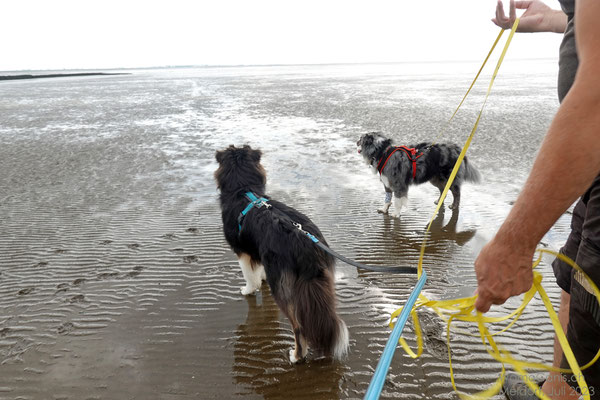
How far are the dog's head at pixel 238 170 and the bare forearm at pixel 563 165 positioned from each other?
10.6ft

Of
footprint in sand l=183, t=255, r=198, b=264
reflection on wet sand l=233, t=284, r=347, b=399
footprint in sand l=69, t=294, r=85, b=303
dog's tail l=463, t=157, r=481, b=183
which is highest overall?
dog's tail l=463, t=157, r=481, b=183

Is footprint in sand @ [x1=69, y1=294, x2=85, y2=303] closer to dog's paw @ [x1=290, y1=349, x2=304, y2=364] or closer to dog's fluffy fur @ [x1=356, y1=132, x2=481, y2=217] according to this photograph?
dog's paw @ [x1=290, y1=349, x2=304, y2=364]

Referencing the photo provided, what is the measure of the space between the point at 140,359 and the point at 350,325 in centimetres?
226

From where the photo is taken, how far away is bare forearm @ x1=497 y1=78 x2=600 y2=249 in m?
1.04

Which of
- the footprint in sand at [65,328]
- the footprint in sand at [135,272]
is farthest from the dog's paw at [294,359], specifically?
the footprint in sand at [135,272]

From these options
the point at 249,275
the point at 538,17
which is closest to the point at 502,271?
the point at 538,17

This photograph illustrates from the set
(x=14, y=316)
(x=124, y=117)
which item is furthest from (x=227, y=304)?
(x=124, y=117)

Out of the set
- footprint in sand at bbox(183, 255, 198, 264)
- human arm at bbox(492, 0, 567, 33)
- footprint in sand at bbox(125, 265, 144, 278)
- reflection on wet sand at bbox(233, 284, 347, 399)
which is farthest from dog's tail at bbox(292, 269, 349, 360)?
footprint in sand at bbox(125, 265, 144, 278)

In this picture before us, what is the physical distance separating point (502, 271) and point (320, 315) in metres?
1.77

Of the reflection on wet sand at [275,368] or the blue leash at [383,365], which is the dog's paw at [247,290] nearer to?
the reflection on wet sand at [275,368]

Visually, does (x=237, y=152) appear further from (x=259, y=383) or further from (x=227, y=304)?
(x=259, y=383)

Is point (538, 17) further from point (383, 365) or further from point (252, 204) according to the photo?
point (252, 204)

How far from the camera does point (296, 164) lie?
991 cm

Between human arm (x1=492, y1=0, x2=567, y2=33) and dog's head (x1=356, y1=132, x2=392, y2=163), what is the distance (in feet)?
13.2
